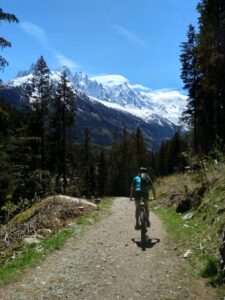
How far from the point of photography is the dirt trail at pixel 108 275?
7.43 m

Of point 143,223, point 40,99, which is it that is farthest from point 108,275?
point 40,99

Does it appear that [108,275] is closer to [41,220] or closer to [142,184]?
[142,184]

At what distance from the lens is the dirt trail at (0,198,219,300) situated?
7.43 metres

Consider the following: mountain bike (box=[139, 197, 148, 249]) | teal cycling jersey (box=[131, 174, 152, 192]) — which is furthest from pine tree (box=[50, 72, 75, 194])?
mountain bike (box=[139, 197, 148, 249])

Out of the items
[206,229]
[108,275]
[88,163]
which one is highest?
[88,163]

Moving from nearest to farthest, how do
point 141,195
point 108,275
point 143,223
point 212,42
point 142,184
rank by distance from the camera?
point 108,275 → point 143,223 → point 141,195 → point 142,184 → point 212,42

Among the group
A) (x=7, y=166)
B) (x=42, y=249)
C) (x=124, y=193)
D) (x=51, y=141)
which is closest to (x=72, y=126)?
(x=51, y=141)

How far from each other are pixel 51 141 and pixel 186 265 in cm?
3122

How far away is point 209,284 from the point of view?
7.69 m

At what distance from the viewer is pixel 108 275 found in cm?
850

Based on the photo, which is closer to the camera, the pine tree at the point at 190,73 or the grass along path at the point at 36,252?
the grass along path at the point at 36,252

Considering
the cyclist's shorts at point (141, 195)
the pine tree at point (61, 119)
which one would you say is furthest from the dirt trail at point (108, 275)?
the pine tree at point (61, 119)

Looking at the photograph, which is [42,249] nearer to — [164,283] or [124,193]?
[164,283]

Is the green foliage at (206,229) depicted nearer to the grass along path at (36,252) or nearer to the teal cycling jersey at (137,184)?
the teal cycling jersey at (137,184)
